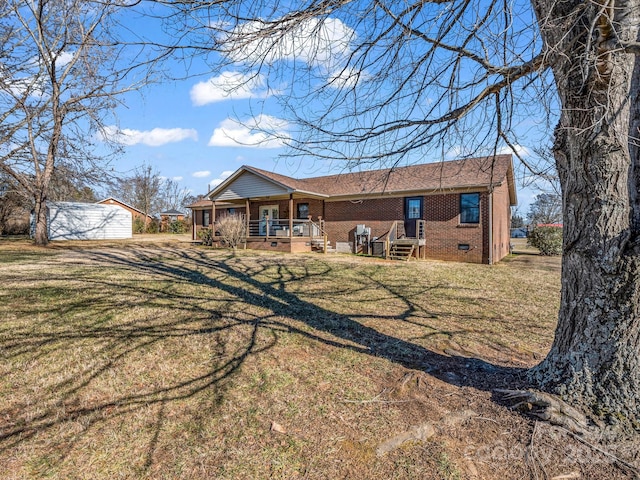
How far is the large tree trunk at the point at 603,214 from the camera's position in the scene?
2355mm

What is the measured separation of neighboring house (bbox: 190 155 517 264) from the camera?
13680mm

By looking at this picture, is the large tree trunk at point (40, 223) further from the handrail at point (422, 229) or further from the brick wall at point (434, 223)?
the handrail at point (422, 229)

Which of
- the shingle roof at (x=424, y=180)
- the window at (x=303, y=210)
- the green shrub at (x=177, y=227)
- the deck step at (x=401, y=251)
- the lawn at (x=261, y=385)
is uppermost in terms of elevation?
the shingle roof at (x=424, y=180)

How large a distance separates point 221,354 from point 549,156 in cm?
421

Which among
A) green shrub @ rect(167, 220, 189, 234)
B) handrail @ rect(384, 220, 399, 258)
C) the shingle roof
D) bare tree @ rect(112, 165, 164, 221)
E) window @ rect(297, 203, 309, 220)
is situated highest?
bare tree @ rect(112, 165, 164, 221)


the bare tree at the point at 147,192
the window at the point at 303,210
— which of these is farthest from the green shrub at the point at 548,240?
the bare tree at the point at 147,192

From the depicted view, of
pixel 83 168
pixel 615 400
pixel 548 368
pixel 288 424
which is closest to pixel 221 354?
pixel 288 424

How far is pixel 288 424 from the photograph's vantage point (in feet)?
8.44

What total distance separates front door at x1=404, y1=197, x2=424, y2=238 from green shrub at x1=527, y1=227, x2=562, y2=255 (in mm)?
7189

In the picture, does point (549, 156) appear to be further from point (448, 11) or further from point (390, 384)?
point (390, 384)

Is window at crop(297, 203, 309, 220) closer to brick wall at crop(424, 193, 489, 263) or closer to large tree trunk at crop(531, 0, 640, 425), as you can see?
brick wall at crop(424, 193, 489, 263)

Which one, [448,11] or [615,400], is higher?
[448,11]

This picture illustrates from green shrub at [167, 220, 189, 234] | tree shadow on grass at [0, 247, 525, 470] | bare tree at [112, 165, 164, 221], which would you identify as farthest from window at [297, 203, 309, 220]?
bare tree at [112, 165, 164, 221]

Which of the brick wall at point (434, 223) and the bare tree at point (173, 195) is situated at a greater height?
the bare tree at point (173, 195)
